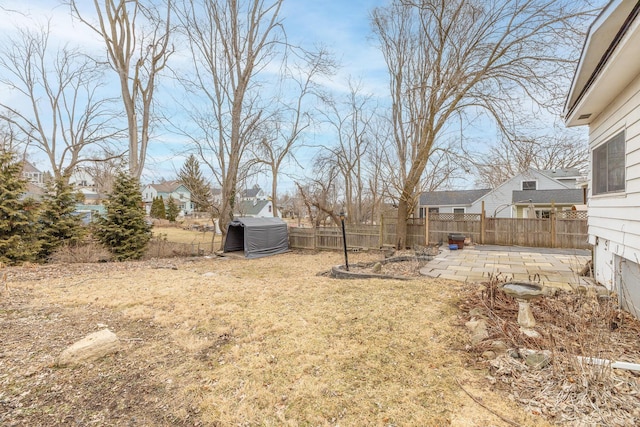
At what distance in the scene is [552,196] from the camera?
61.5 feet

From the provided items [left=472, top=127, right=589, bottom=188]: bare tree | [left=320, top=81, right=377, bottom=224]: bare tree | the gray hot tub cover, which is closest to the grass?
the gray hot tub cover

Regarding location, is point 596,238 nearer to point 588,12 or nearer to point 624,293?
point 624,293

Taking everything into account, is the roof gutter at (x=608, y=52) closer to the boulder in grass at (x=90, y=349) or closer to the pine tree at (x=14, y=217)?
the boulder in grass at (x=90, y=349)

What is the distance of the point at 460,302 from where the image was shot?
13.7 ft

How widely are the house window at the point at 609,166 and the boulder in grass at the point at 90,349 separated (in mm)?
6030

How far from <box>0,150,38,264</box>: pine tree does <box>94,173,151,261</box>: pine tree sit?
68.7 inches

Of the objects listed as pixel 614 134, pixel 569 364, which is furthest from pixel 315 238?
pixel 569 364

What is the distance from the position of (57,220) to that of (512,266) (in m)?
12.1

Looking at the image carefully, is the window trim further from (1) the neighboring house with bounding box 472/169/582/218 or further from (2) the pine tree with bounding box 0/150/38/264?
(1) the neighboring house with bounding box 472/169/582/218

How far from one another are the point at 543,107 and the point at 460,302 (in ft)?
21.6

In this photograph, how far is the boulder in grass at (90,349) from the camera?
2.63 m

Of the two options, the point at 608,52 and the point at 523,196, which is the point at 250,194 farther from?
the point at 608,52

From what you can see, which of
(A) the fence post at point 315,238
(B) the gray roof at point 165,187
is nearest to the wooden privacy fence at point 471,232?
(A) the fence post at point 315,238

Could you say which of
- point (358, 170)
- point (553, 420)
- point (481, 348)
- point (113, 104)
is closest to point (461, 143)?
point (481, 348)
